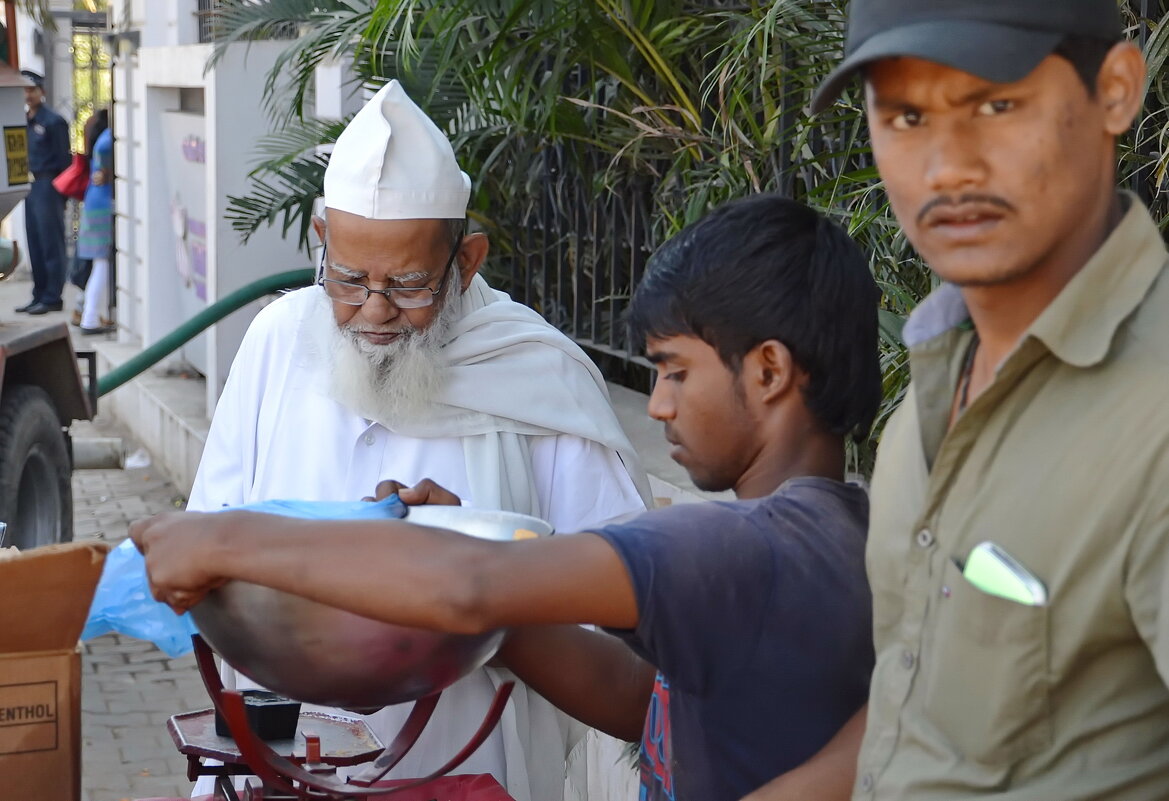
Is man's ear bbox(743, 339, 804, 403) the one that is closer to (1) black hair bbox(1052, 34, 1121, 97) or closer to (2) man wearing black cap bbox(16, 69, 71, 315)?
(1) black hair bbox(1052, 34, 1121, 97)

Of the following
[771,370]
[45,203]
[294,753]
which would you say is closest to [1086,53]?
[771,370]

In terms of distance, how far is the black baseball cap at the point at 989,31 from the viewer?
1160 millimetres

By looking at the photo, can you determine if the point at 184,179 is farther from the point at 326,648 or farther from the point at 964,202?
the point at 964,202

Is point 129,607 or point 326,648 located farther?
point 129,607

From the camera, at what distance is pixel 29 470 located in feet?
18.5

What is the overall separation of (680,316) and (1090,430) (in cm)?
67

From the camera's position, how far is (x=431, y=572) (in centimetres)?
136

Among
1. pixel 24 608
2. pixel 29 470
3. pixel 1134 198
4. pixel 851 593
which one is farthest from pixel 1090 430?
pixel 29 470

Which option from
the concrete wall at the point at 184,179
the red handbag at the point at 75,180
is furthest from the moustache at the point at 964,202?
the red handbag at the point at 75,180

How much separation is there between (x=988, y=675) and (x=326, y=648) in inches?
26.6

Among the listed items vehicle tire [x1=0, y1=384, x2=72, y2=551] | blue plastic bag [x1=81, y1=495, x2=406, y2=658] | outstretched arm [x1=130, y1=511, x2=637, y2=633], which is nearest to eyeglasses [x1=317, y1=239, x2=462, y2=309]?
blue plastic bag [x1=81, y1=495, x2=406, y2=658]

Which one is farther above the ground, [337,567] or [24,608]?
[337,567]

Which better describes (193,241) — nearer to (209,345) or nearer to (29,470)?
(209,345)

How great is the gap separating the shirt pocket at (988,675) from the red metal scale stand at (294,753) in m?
0.79
